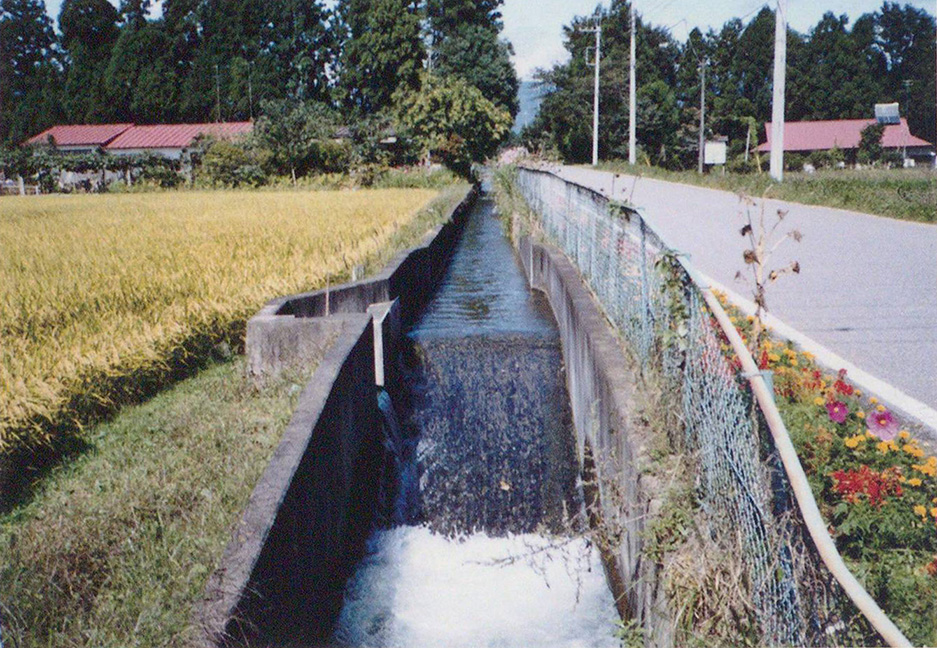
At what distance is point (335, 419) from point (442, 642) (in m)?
1.51

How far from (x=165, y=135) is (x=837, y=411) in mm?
56186

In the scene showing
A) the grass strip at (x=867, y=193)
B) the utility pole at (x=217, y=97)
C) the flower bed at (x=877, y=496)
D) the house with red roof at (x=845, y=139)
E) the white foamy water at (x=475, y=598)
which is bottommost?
the white foamy water at (x=475, y=598)

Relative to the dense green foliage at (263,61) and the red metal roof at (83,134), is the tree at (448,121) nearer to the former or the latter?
the dense green foliage at (263,61)

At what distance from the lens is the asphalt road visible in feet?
17.8

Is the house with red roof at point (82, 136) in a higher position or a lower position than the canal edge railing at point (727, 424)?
higher

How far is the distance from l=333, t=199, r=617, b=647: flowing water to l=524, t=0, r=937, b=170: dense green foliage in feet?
193

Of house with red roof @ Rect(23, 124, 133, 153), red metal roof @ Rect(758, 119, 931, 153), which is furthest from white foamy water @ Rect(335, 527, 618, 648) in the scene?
red metal roof @ Rect(758, 119, 931, 153)

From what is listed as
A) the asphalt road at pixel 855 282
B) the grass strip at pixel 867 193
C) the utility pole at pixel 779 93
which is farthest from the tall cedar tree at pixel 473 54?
the asphalt road at pixel 855 282

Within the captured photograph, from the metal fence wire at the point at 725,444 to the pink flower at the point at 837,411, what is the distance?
2.00 ft

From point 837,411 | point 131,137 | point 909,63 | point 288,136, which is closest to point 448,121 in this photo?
point 288,136

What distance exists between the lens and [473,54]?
59375 millimetres

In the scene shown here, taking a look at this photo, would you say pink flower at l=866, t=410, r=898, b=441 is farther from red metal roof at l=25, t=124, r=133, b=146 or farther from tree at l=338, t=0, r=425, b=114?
red metal roof at l=25, t=124, r=133, b=146

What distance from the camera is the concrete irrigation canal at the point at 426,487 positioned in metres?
4.11

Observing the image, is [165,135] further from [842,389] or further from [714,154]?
[842,389]
